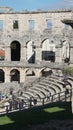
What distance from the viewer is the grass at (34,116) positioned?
21.5 m

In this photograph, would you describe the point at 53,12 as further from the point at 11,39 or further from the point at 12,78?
the point at 12,78

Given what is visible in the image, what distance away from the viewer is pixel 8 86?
46.7m

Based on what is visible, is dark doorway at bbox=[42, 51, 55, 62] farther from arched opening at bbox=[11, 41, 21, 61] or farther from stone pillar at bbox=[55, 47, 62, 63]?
stone pillar at bbox=[55, 47, 62, 63]

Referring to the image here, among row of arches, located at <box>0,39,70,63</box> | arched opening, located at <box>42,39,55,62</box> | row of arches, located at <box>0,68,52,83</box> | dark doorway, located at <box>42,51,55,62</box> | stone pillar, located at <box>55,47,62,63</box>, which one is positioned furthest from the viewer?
arched opening, located at <box>42,39,55,62</box>

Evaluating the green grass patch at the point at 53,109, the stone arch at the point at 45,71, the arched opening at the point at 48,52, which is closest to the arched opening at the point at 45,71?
the stone arch at the point at 45,71

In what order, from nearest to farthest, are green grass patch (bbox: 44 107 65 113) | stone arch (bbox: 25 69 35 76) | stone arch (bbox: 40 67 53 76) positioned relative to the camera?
green grass patch (bbox: 44 107 65 113)
stone arch (bbox: 40 67 53 76)
stone arch (bbox: 25 69 35 76)

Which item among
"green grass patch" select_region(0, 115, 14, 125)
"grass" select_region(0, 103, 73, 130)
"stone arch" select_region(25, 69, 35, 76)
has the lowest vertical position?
"green grass patch" select_region(0, 115, 14, 125)

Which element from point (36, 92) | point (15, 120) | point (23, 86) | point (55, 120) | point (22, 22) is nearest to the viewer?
point (55, 120)

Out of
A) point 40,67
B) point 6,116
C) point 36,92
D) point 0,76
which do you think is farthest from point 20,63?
point 6,116

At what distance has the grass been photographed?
21.5 metres

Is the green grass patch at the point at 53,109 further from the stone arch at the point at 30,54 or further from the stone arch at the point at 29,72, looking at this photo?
the stone arch at the point at 30,54

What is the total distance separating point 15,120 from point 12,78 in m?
37.1

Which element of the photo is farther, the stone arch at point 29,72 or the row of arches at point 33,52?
the row of arches at point 33,52

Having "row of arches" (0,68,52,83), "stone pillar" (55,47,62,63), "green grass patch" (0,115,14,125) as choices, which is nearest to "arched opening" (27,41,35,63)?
"row of arches" (0,68,52,83)
